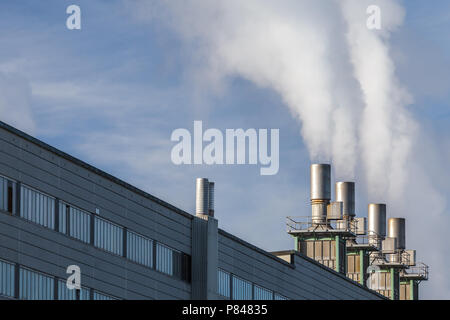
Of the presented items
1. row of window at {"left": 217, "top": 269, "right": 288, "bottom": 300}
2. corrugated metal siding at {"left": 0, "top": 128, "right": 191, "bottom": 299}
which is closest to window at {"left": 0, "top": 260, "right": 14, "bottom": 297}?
corrugated metal siding at {"left": 0, "top": 128, "right": 191, "bottom": 299}

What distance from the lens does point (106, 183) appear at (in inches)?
2435

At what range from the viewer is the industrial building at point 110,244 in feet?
176

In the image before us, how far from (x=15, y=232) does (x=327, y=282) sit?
43946 mm

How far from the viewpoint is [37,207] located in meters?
55.2

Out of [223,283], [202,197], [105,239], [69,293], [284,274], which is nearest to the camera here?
[69,293]

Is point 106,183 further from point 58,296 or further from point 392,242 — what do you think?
point 392,242

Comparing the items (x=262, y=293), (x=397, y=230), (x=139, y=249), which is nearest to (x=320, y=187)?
(x=397, y=230)

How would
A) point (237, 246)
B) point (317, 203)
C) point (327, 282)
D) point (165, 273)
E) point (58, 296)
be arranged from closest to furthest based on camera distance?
point (58, 296), point (165, 273), point (237, 246), point (327, 282), point (317, 203)

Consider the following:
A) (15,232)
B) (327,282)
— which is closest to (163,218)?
(15,232)

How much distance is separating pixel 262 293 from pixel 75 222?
79.2 feet

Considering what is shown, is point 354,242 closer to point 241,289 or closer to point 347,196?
point 347,196

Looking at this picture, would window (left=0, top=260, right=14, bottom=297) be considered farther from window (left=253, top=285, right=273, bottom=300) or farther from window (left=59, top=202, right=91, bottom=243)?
window (left=253, top=285, right=273, bottom=300)

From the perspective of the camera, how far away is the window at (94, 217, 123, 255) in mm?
60906

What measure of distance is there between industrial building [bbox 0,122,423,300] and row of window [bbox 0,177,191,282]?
52 millimetres
